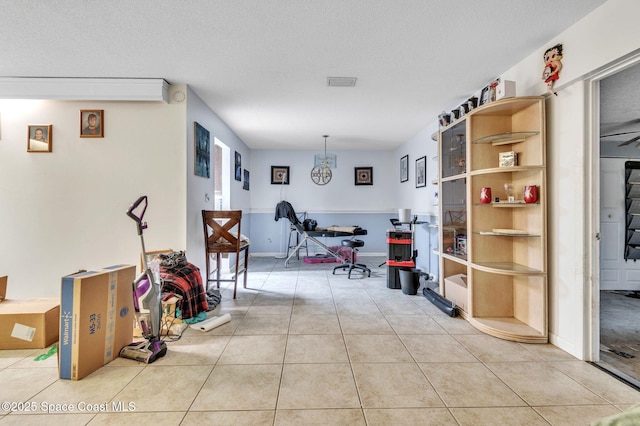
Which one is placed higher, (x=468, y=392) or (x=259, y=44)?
(x=259, y=44)

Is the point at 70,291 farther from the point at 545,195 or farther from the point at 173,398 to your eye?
the point at 545,195

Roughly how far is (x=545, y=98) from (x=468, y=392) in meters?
2.42

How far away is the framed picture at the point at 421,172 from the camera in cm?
485

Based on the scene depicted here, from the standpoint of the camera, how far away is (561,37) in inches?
86.0

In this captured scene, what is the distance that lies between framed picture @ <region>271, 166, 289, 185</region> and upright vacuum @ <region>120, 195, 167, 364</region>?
451cm

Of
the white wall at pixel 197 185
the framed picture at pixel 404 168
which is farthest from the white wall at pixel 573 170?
the white wall at pixel 197 185

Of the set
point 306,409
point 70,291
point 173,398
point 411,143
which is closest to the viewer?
point 306,409

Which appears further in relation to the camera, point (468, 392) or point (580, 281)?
point (580, 281)

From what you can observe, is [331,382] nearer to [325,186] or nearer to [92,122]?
[92,122]

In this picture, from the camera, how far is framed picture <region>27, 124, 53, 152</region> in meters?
3.07

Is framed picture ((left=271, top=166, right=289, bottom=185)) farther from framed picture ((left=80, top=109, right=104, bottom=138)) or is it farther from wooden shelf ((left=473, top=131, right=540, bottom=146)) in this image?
wooden shelf ((left=473, top=131, right=540, bottom=146))

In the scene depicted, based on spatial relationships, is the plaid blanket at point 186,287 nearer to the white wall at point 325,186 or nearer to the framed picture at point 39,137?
the framed picture at point 39,137

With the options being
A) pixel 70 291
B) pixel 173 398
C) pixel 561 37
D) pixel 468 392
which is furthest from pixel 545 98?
pixel 70 291

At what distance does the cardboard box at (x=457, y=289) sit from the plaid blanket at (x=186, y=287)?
2.70 meters
